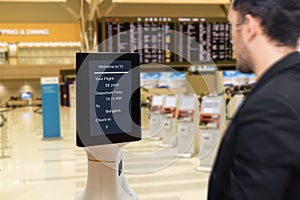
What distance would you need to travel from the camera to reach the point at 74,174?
6.05 m

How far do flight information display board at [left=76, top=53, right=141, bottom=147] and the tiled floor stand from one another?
5.21 ft

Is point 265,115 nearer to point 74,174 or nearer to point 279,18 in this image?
point 279,18

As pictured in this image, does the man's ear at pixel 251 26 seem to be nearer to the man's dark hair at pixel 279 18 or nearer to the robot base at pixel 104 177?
the man's dark hair at pixel 279 18

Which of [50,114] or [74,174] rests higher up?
[50,114]

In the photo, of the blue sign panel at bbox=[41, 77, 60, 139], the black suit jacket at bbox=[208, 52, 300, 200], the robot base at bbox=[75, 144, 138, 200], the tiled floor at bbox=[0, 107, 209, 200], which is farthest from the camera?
the blue sign panel at bbox=[41, 77, 60, 139]

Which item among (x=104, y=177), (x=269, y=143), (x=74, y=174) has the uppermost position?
(x=269, y=143)

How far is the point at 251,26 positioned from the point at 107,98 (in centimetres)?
99

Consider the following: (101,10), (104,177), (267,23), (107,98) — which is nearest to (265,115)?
(267,23)

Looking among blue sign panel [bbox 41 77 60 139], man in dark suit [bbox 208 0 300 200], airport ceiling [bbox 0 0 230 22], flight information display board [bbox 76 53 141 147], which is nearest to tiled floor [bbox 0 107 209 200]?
blue sign panel [bbox 41 77 60 139]

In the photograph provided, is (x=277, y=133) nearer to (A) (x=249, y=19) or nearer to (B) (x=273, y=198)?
(B) (x=273, y=198)

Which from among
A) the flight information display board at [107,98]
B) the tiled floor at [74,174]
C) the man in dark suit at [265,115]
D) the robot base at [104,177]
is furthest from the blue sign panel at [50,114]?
the man in dark suit at [265,115]

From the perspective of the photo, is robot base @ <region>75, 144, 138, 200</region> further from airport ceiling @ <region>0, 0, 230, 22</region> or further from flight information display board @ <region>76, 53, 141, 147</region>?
airport ceiling @ <region>0, 0, 230, 22</region>

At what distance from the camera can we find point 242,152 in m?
1.01

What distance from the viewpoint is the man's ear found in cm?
111
